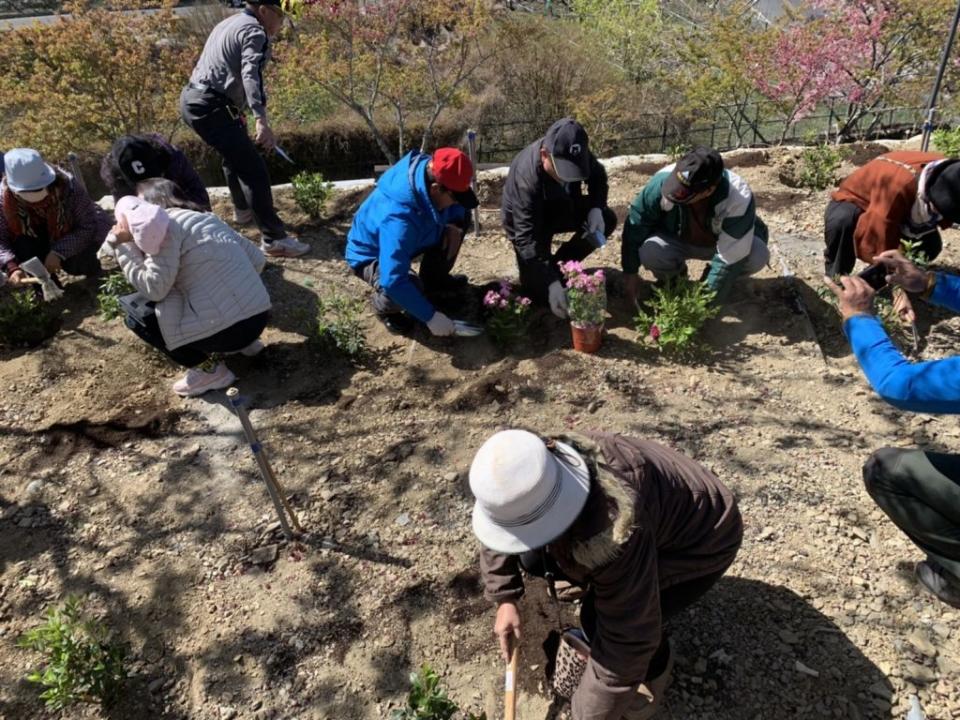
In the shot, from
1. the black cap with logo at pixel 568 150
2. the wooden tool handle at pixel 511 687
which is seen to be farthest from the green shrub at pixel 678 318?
the wooden tool handle at pixel 511 687

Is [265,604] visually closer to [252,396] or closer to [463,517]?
[463,517]

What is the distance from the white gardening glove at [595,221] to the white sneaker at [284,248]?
2235 mm

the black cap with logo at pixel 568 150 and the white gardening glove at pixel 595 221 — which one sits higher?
the black cap with logo at pixel 568 150

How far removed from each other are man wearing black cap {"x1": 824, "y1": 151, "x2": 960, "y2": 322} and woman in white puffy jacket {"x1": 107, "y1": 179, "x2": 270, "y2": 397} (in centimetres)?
355

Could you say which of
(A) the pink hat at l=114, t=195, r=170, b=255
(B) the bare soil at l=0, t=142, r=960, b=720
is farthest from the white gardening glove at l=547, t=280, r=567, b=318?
(A) the pink hat at l=114, t=195, r=170, b=255

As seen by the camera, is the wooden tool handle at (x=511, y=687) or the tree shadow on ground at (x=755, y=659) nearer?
the wooden tool handle at (x=511, y=687)

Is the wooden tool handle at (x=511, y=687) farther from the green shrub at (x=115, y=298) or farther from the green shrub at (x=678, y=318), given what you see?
the green shrub at (x=115, y=298)

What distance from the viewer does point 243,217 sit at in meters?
5.21

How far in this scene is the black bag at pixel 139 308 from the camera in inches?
132

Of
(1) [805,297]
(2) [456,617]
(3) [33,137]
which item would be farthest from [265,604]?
(3) [33,137]

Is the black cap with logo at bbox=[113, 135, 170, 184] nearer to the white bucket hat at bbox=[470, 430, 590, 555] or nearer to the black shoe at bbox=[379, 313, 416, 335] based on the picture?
the black shoe at bbox=[379, 313, 416, 335]

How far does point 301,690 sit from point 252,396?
1819 millimetres

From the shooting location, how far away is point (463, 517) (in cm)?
289

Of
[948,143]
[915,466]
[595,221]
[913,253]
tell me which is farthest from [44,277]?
[948,143]
